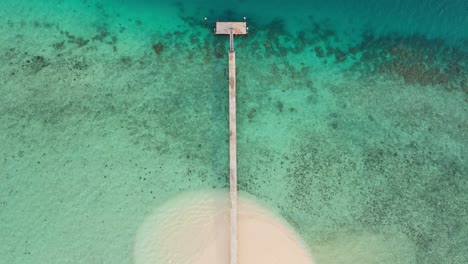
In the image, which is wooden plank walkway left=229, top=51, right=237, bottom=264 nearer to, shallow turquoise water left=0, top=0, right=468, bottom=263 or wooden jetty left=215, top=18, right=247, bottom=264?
wooden jetty left=215, top=18, right=247, bottom=264

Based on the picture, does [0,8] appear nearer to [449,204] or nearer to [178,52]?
[178,52]

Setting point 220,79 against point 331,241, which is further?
point 220,79

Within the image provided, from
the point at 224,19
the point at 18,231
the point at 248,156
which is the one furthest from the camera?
the point at 224,19

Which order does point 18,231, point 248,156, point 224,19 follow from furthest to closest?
point 224,19 → point 248,156 → point 18,231

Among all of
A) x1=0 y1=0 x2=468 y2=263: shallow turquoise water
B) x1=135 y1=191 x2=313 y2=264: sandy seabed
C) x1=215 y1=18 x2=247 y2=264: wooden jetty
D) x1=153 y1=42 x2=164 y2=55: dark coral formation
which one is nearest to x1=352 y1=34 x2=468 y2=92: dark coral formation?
x1=0 y1=0 x2=468 y2=263: shallow turquoise water

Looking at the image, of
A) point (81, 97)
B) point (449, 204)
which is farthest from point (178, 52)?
point (449, 204)

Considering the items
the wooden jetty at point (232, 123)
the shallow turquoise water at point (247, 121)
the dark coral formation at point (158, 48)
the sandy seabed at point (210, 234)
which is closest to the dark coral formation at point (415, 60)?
the shallow turquoise water at point (247, 121)

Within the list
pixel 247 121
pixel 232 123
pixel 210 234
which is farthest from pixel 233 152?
pixel 210 234
